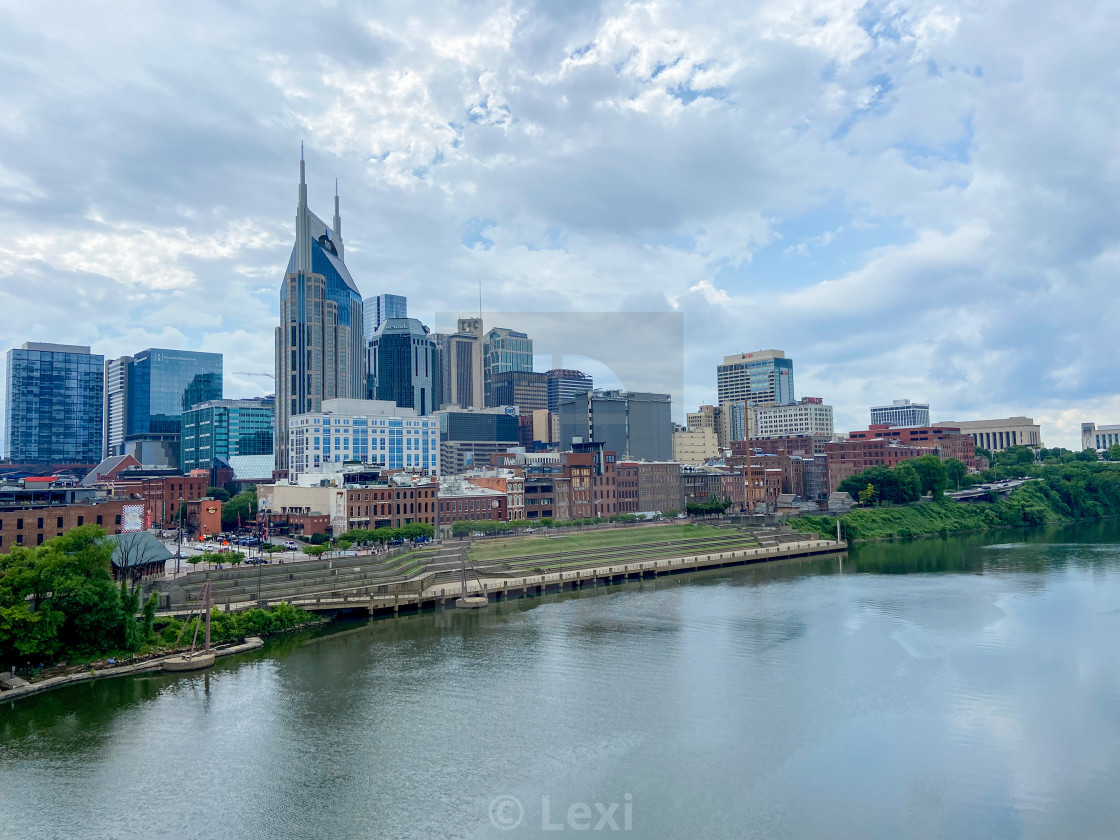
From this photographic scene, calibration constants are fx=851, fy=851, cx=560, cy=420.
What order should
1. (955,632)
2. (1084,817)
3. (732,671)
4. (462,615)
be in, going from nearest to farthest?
(1084,817)
(732,671)
(955,632)
(462,615)

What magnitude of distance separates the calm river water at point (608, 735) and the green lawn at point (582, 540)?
26434mm

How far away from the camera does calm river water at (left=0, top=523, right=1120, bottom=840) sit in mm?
32062

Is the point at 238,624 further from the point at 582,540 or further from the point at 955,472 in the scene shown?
the point at 955,472

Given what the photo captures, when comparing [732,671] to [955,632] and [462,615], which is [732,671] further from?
[462,615]

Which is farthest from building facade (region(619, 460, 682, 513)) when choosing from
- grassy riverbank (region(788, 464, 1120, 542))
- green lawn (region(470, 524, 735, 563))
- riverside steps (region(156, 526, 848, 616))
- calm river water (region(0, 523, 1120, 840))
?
calm river water (region(0, 523, 1120, 840))

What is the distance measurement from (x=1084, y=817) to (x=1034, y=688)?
15.6 metres

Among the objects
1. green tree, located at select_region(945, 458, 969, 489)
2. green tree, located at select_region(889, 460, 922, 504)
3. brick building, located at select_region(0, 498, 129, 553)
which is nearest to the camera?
brick building, located at select_region(0, 498, 129, 553)

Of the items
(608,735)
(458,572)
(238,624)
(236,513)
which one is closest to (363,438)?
(236,513)

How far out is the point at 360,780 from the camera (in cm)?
3544

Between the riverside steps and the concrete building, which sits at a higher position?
the concrete building

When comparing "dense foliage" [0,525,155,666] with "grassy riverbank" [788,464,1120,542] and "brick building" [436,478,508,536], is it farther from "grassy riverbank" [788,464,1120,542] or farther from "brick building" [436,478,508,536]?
"grassy riverbank" [788,464,1120,542]

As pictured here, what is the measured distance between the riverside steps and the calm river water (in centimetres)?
657

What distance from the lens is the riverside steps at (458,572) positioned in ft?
222

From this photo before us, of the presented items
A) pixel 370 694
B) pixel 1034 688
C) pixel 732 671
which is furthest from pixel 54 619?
pixel 1034 688
